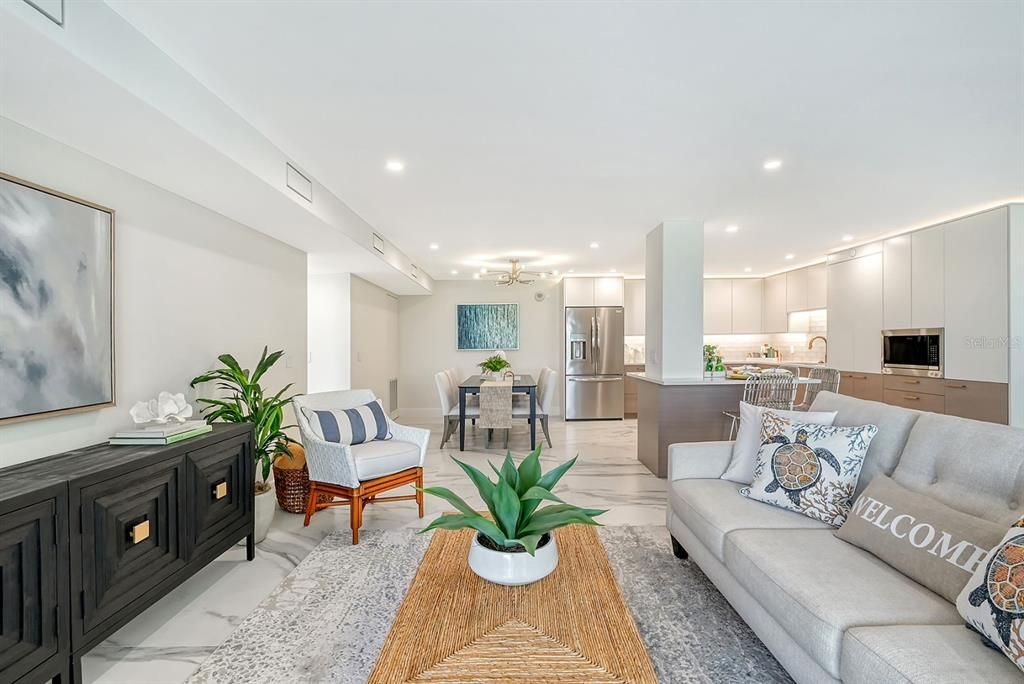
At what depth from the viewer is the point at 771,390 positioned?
153 inches

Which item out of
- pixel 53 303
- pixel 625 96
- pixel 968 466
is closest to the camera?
pixel 968 466

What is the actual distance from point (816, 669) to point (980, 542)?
60 centimetres

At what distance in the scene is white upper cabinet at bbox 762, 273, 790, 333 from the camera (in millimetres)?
6910

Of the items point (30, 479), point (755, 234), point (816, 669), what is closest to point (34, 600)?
point (30, 479)

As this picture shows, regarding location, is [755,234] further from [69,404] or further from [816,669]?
[69,404]

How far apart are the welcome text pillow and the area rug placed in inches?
23.7

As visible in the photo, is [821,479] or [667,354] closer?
[821,479]

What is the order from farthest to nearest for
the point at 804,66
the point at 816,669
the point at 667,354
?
the point at 667,354, the point at 804,66, the point at 816,669

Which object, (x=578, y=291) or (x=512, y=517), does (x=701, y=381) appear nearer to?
(x=512, y=517)

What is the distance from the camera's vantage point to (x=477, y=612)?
1.33 metres

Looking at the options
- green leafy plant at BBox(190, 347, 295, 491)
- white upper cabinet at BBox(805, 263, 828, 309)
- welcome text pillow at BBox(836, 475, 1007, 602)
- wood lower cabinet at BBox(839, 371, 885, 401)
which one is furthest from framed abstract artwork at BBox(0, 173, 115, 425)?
white upper cabinet at BBox(805, 263, 828, 309)

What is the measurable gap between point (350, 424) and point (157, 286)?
138 centimetres

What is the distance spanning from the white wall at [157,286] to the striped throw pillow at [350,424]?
2.50 feet

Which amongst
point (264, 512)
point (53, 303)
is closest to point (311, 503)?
point (264, 512)
